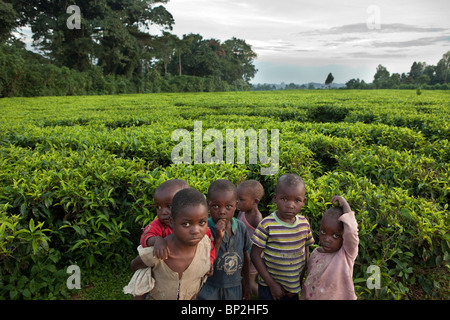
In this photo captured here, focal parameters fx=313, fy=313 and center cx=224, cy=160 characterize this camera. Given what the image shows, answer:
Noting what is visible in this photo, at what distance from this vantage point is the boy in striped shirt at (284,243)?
8.20 feet

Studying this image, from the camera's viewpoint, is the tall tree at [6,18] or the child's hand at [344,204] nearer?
the child's hand at [344,204]

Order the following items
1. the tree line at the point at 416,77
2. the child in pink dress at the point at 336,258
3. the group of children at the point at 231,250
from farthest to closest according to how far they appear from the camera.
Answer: the tree line at the point at 416,77 → the child in pink dress at the point at 336,258 → the group of children at the point at 231,250

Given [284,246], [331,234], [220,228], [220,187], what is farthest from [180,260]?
[331,234]

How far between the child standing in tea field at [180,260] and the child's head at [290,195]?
663 mm

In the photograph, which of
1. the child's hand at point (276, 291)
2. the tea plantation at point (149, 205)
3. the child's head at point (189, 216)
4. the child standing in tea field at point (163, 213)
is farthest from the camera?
the tea plantation at point (149, 205)

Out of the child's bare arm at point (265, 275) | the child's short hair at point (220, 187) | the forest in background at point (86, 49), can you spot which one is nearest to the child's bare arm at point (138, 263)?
the child's short hair at point (220, 187)

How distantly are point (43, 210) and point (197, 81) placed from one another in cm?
4122

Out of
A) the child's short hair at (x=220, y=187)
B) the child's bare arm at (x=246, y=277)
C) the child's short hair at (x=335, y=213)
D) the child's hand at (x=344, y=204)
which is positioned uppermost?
the child's short hair at (x=220, y=187)

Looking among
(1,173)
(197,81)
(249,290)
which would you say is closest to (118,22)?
(197,81)

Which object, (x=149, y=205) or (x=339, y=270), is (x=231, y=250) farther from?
(x=149, y=205)

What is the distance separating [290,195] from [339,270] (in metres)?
0.65

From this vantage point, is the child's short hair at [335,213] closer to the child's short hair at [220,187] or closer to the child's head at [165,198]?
the child's short hair at [220,187]

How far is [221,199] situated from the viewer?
2459 mm

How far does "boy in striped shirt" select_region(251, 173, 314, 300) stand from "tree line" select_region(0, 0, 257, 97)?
22006 millimetres
